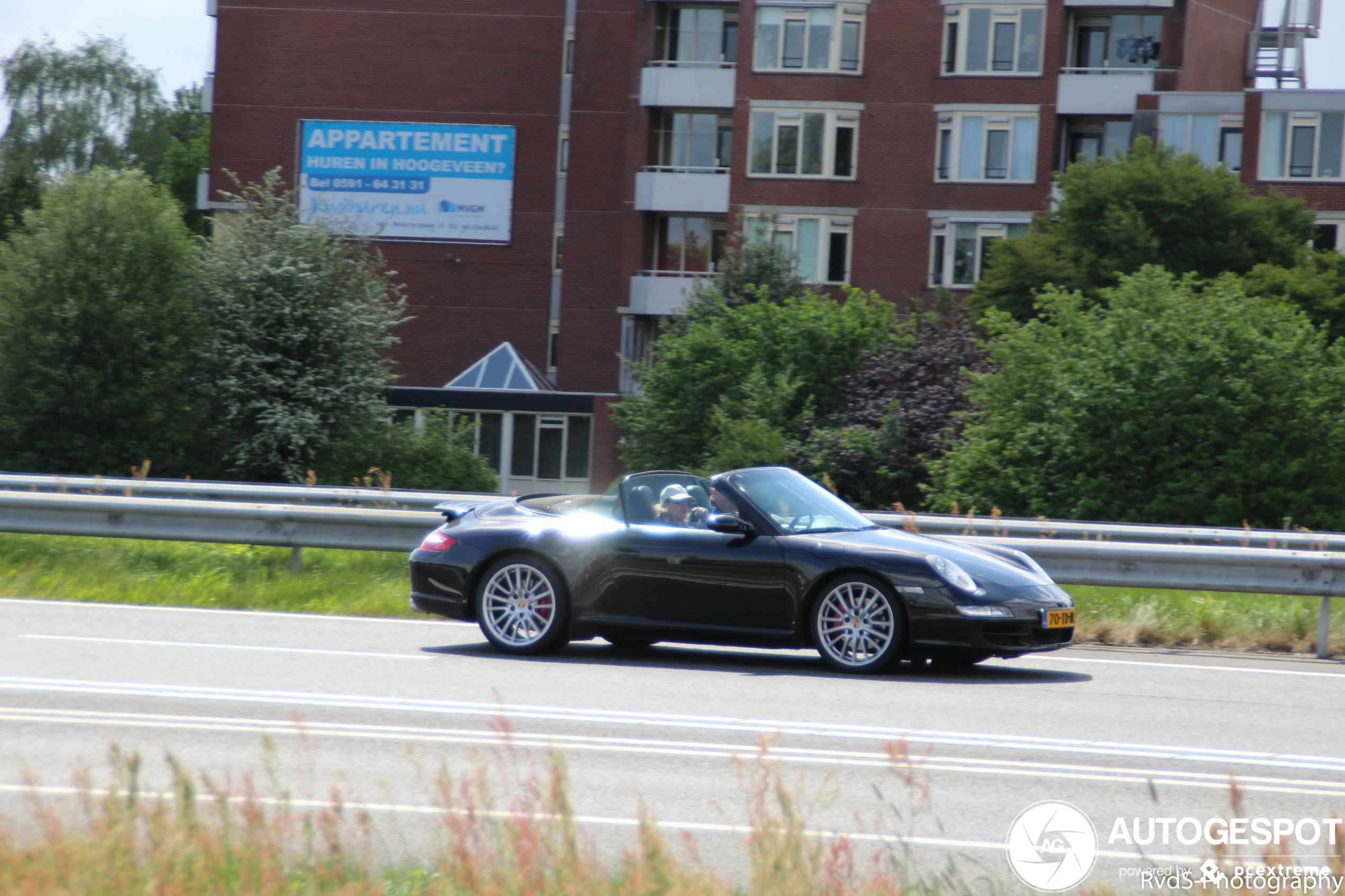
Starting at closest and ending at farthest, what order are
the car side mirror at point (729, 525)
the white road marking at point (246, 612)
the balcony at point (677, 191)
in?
1. the car side mirror at point (729, 525)
2. the white road marking at point (246, 612)
3. the balcony at point (677, 191)

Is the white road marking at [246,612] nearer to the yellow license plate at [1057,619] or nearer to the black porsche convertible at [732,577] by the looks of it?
the black porsche convertible at [732,577]

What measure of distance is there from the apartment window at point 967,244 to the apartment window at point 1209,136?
A: 4627 mm

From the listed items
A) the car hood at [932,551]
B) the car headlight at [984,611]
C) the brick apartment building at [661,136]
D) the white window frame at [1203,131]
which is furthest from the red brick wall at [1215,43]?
the car headlight at [984,611]

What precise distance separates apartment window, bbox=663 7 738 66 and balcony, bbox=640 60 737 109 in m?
0.46

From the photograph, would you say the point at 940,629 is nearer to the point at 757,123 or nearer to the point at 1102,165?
the point at 1102,165

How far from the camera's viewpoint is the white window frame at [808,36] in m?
43.5

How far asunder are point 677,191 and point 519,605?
121 feet

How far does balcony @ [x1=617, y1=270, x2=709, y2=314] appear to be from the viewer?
4609 centimetres

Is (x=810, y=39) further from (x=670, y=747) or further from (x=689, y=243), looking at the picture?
(x=670, y=747)

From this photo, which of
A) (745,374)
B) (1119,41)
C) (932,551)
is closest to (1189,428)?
(745,374)

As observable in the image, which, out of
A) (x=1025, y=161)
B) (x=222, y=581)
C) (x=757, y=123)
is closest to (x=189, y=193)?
(x=757, y=123)

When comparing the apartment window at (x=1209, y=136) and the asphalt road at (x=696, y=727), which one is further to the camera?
the apartment window at (x=1209, y=136)

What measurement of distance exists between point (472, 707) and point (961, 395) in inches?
929

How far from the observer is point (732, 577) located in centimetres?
980
